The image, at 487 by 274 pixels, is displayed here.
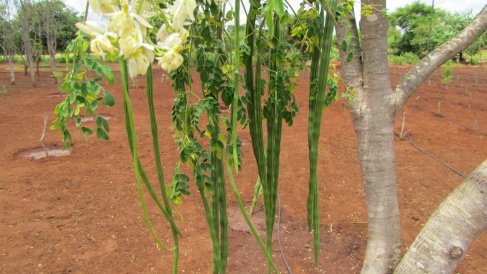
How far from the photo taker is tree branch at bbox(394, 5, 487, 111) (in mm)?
1826

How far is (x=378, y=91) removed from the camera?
1.85 m

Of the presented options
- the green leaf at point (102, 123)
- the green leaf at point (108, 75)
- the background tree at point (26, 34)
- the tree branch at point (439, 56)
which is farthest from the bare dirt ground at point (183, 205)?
the background tree at point (26, 34)

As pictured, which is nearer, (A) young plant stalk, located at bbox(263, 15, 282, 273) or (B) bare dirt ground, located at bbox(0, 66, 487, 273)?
(A) young plant stalk, located at bbox(263, 15, 282, 273)

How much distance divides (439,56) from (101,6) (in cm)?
174

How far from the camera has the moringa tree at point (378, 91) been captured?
181 centimetres

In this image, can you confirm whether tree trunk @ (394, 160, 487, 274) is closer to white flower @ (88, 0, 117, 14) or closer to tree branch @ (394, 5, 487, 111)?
tree branch @ (394, 5, 487, 111)

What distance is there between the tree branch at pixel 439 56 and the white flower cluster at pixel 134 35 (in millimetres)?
1523

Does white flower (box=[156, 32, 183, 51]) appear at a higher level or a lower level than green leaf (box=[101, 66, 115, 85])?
higher

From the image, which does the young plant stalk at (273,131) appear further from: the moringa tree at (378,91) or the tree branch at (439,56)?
the tree branch at (439,56)

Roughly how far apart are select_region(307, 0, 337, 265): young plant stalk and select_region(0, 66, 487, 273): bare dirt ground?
0.89 metres

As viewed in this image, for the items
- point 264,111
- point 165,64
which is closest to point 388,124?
point 264,111

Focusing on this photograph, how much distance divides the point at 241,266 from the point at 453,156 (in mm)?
3988

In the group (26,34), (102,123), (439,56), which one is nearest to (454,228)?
(439,56)

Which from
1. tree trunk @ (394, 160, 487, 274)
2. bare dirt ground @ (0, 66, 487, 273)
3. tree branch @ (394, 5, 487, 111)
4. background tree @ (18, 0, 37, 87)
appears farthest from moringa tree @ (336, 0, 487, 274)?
background tree @ (18, 0, 37, 87)
